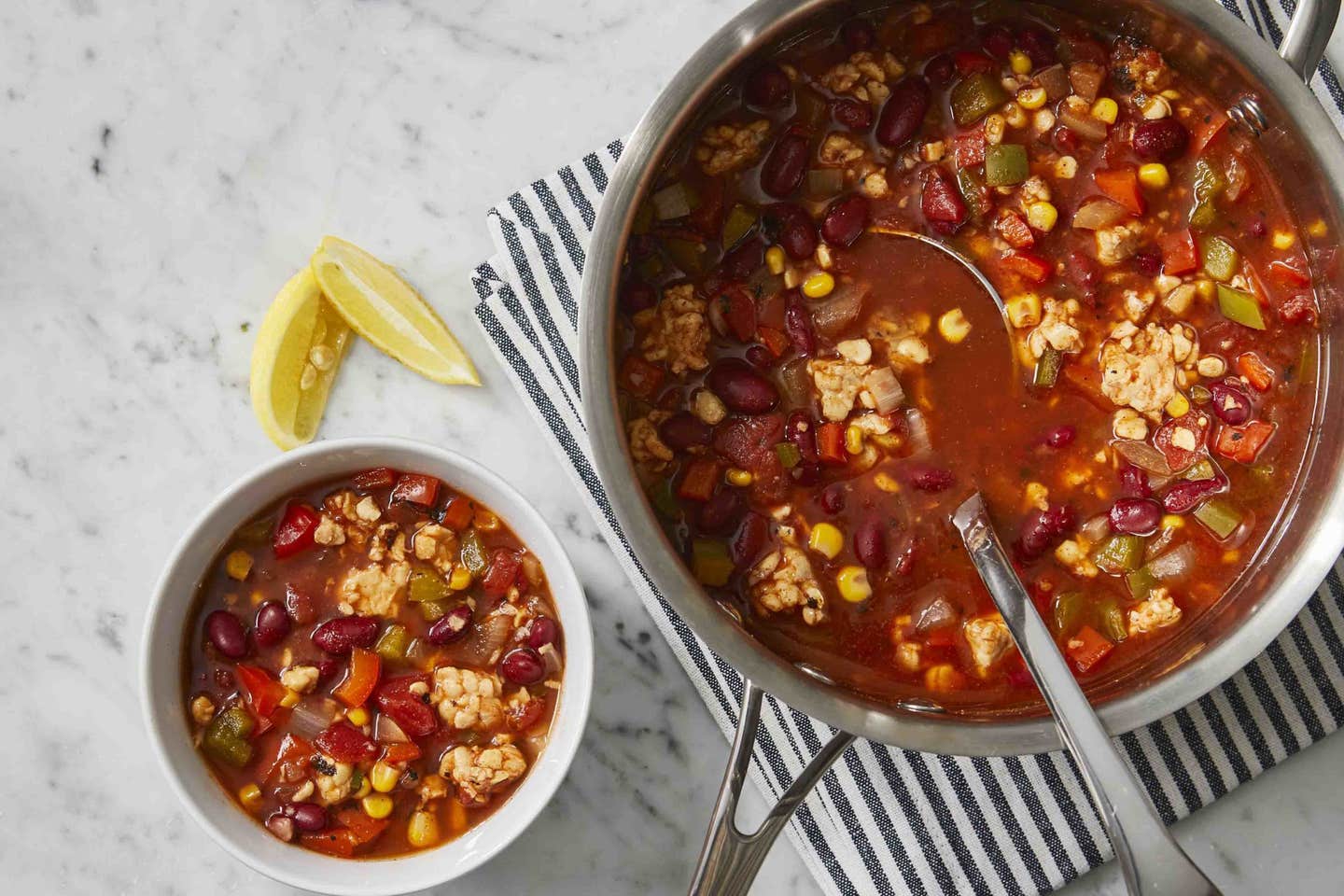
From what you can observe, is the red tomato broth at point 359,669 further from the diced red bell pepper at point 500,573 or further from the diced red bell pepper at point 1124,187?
the diced red bell pepper at point 1124,187

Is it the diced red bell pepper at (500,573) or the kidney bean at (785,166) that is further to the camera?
the diced red bell pepper at (500,573)

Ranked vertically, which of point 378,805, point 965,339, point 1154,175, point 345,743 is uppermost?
point 1154,175

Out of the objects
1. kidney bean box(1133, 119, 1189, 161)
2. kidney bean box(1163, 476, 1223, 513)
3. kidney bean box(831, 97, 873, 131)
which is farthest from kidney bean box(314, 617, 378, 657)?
kidney bean box(1133, 119, 1189, 161)

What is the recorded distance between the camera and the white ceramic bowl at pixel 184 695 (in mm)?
2492

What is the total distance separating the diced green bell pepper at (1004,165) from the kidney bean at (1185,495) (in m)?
0.75

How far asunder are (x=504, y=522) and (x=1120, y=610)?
1.37 meters

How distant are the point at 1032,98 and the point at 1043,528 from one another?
0.93 m

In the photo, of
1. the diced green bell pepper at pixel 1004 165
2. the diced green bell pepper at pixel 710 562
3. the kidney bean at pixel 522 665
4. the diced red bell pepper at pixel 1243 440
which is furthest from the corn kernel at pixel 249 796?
the diced red bell pepper at pixel 1243 440

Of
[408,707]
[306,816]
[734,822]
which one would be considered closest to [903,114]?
[734,822]

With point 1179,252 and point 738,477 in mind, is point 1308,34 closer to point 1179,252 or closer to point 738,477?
point 1179,252

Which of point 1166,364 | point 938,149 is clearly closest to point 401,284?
point 938,149

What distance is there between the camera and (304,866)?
2564 mm

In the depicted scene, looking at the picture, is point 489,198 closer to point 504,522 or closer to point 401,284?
point 401,284

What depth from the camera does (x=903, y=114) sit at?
7.97 feet
